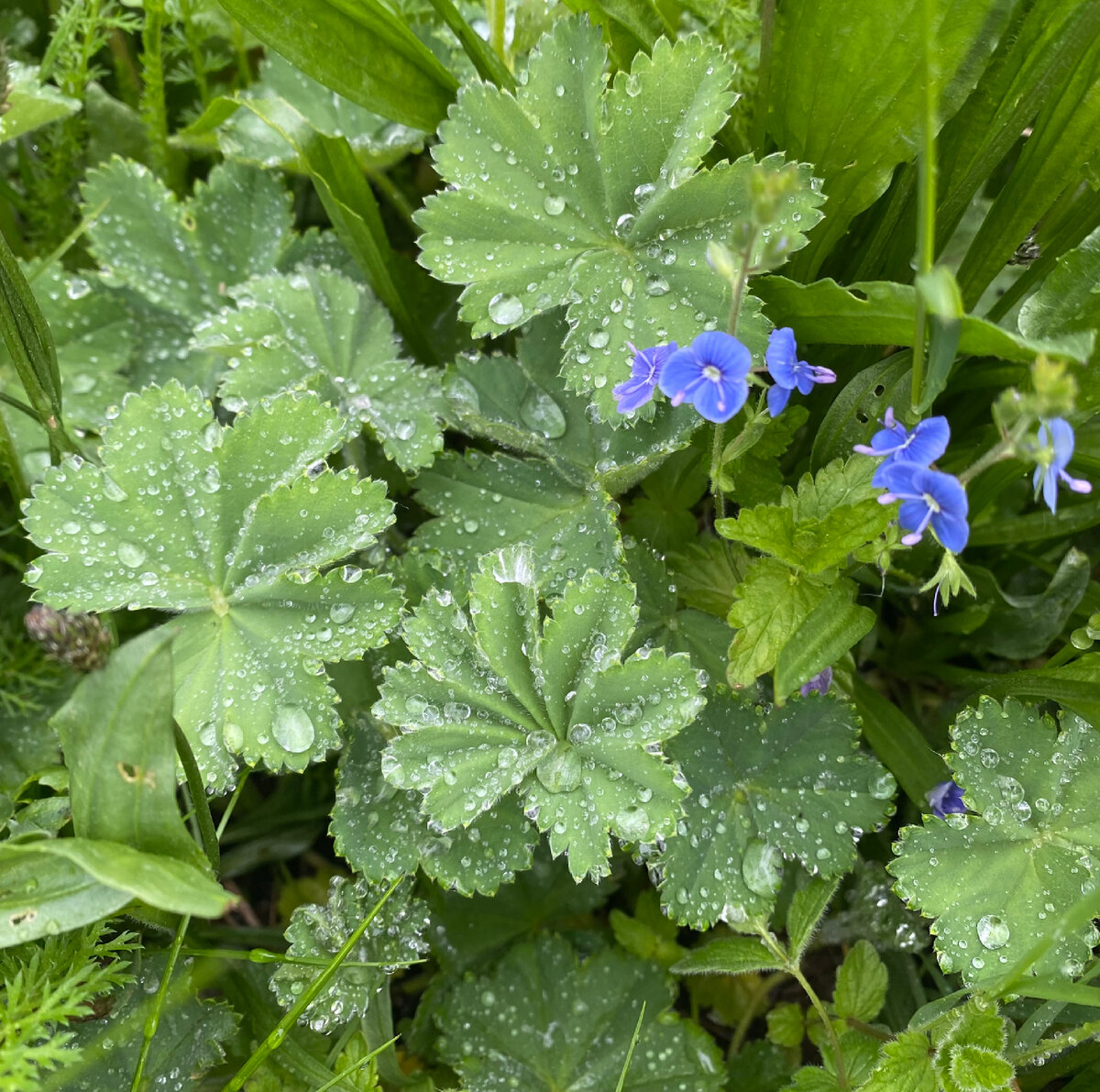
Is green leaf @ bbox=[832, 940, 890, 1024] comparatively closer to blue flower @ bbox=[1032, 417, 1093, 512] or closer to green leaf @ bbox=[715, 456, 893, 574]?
green leaf @ bbox=[715, 456, 893, 574]

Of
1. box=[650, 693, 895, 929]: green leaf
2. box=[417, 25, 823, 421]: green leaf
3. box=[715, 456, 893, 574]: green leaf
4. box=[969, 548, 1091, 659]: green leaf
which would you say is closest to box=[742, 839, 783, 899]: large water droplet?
box=[650, 693, 895, 929]: green leaf

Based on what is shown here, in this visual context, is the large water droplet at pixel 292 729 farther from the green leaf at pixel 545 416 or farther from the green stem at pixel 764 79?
the green stem at pixel 764 79

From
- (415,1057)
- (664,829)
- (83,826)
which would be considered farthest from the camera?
(415,1057)

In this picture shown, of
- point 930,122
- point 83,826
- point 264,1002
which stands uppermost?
point 930,122

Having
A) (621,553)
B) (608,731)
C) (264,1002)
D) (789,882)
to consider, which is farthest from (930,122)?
(264,1002)

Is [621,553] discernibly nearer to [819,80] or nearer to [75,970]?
[819,80]

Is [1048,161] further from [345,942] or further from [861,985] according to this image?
[345,942]
